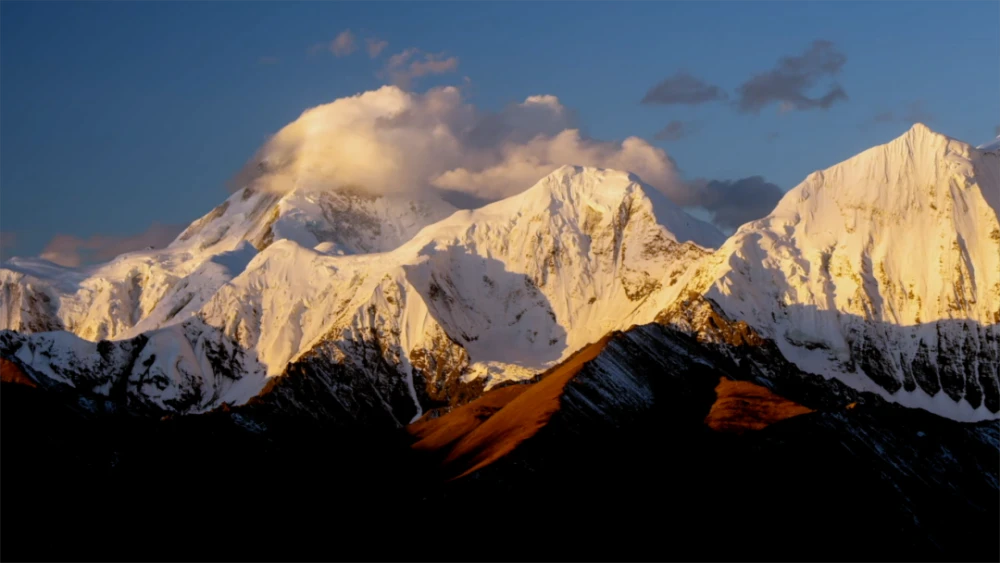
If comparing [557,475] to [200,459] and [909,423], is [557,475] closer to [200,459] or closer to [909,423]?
[200,459]

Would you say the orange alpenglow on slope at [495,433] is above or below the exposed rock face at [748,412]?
above

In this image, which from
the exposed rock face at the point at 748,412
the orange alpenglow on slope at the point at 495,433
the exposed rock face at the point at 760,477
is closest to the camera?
the exposed rock face at the point at 760,477

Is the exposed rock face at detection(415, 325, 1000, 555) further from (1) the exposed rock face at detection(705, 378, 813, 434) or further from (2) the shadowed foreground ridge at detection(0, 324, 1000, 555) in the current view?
(1) the exposed rock face at detection(705, 378, 813, 434)

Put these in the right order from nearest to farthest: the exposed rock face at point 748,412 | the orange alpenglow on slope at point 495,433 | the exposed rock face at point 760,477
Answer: the exposed rock face at point 760,477 < the orange alpenglow on slope at point 495,433 < the exposed rock face at point 748,412

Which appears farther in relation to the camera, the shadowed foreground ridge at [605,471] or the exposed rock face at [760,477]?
the exposed rock face at [760,477]

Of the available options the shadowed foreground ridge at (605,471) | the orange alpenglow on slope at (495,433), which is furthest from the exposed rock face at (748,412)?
the orange alpenglow on slope at (495,433)

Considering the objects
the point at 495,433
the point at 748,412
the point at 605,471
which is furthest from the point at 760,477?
the point at 748,412

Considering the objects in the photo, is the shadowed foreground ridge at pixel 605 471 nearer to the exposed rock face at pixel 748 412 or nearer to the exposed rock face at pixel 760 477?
the exposed rock face at pixel 760 477

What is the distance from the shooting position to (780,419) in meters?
175

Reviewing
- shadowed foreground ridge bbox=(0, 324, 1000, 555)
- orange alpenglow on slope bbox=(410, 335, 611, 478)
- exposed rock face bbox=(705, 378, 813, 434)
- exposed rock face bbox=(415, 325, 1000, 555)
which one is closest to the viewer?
shadowed foreground ridge bbox=(0, 324, 1000, 555)

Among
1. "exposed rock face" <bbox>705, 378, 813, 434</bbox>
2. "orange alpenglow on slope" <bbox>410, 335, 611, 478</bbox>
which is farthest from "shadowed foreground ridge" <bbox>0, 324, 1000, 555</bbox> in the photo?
"exposed rock face" <bbox>705, 378, 813, 434</bbox>

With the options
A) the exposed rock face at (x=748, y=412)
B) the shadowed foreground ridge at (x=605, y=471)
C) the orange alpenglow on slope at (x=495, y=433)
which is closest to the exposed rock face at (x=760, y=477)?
the shadowed foreground ridge at (x=605, y=471)

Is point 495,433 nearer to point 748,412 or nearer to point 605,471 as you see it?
point 605,471

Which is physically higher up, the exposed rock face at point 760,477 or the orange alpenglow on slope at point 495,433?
the orange alpenglow on slope at point 495,433
